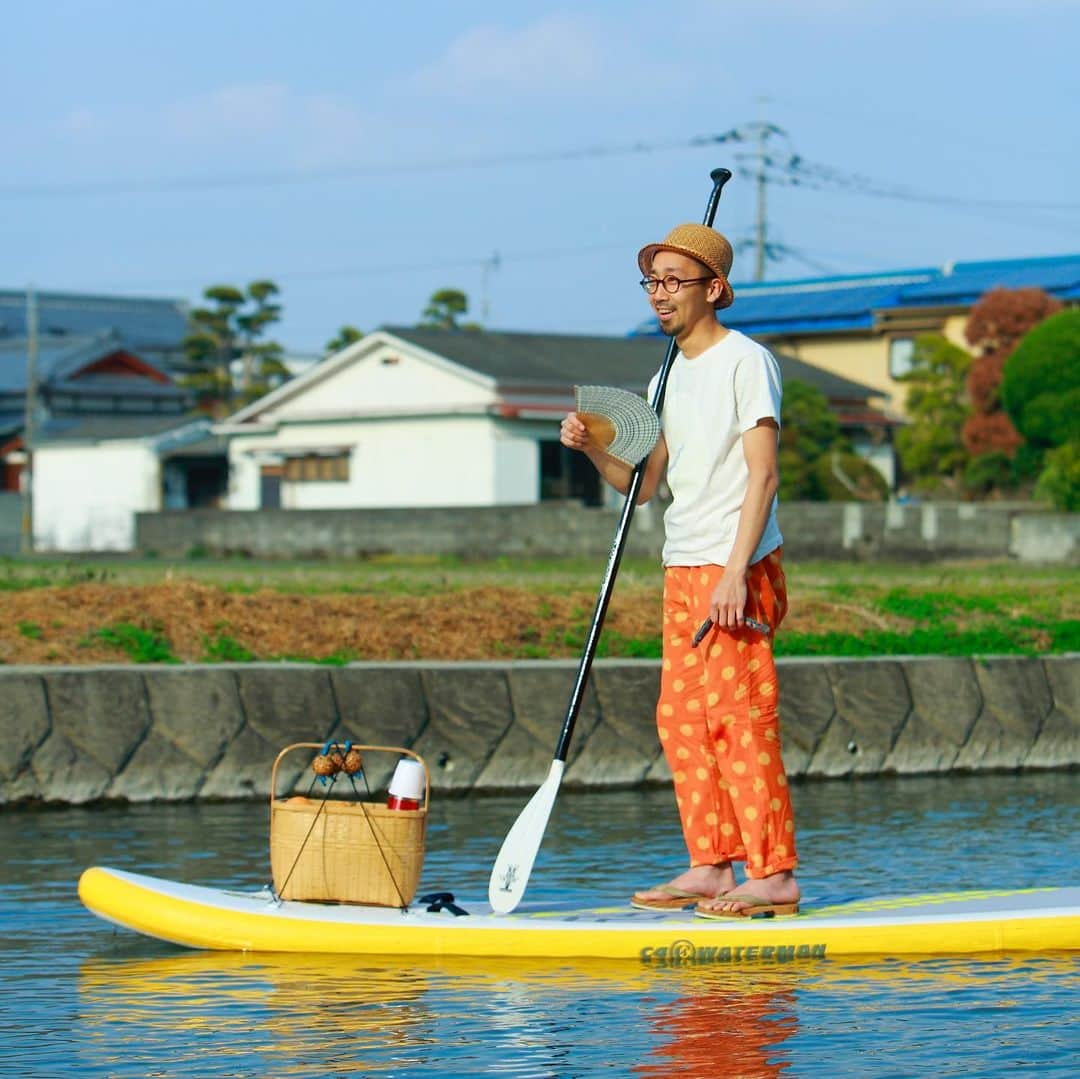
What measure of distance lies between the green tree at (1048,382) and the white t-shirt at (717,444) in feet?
93.3

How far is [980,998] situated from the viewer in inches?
229

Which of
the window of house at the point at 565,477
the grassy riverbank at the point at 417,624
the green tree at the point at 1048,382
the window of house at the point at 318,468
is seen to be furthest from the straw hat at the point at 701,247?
the window of house at the point at 318,468

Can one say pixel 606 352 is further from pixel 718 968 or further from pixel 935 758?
pixel 718 968

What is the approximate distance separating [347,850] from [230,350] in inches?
2140

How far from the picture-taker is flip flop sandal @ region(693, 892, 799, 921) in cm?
646

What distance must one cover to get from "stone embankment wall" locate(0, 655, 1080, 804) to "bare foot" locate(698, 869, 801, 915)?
4.36 metres

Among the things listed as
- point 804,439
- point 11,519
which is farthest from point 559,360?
point 11,519

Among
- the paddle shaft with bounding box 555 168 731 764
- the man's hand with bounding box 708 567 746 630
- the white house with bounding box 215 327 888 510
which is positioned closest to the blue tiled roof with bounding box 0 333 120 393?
the white house with bounding box 215 327 888 510

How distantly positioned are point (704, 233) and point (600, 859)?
Answer: 3.04 m

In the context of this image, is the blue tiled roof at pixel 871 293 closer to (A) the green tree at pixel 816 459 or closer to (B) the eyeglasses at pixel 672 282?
(A) the green tree at pixel 816 459

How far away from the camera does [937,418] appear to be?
43094 millimetres

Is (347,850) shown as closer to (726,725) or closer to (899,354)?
(726,725)

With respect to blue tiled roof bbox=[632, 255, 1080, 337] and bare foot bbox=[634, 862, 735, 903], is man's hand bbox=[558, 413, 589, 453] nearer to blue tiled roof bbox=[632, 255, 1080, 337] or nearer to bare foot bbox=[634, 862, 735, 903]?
bare foot bbox=[634, 862, 735, 903]

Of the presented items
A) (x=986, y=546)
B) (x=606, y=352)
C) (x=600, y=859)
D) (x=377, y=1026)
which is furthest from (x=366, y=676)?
(x=606, y=352)
